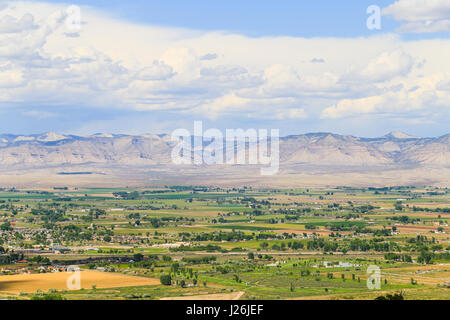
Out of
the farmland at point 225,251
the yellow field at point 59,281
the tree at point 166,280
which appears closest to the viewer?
the yellow field at point 59,281

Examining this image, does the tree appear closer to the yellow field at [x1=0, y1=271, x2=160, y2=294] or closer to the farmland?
the farmland

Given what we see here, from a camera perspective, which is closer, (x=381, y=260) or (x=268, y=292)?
(x=268, y=292)

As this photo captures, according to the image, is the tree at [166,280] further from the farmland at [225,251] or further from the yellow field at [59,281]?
the yellow field at [59,281]

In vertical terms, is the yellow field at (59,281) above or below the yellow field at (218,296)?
below

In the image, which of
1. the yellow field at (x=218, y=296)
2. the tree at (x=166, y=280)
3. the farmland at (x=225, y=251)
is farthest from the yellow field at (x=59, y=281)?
the yellow field at (x=218, y=296)

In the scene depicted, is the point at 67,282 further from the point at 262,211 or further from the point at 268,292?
the point at 262,211
